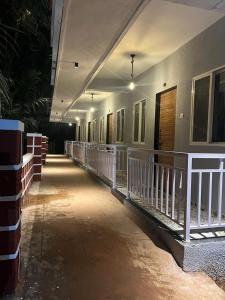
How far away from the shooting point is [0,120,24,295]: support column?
7.23 feet

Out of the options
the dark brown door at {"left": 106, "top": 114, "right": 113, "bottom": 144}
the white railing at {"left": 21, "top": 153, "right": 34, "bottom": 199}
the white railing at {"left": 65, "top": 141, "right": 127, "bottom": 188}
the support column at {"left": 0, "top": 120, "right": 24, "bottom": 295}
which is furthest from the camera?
the dark brown door at {"left": 106, "top": 114, "right": 113, "bottom": 144}

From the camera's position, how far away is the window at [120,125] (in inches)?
391

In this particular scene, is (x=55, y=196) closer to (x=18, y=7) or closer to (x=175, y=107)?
(x=175, y=107)

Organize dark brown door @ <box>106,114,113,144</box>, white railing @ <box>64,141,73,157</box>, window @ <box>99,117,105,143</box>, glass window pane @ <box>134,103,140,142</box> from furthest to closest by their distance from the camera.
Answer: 1. white railing @ <box>64,141,73,157</box>
2. window @ <box>99,117,105,143</box>
3. dark brown door @ <box>106,114,113,144</box>
4. glass window pane @ <box>134,103,140,142</box>

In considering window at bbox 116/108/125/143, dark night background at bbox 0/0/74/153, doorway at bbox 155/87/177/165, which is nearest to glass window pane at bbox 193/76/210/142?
doorway at bbox 155/87/177/165

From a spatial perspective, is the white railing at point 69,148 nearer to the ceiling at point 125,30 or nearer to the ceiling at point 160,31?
the ceiling at point 125,30

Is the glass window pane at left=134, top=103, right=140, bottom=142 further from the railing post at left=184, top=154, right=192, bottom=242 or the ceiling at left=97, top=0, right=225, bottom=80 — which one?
the railing post at left=184, top=154, right=192, bottom=242

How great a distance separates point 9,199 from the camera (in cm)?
225

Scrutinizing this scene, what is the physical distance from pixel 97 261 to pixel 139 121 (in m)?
5.42

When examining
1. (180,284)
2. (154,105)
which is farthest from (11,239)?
(154,105)

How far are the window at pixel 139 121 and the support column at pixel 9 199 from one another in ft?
18.6

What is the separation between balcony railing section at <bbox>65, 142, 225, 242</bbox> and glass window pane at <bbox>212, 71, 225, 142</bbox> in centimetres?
35

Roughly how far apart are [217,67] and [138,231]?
251 cm

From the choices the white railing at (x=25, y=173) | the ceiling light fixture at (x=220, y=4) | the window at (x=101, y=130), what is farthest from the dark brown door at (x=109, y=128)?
the ceiling light fixture at (x=220, y=4)
